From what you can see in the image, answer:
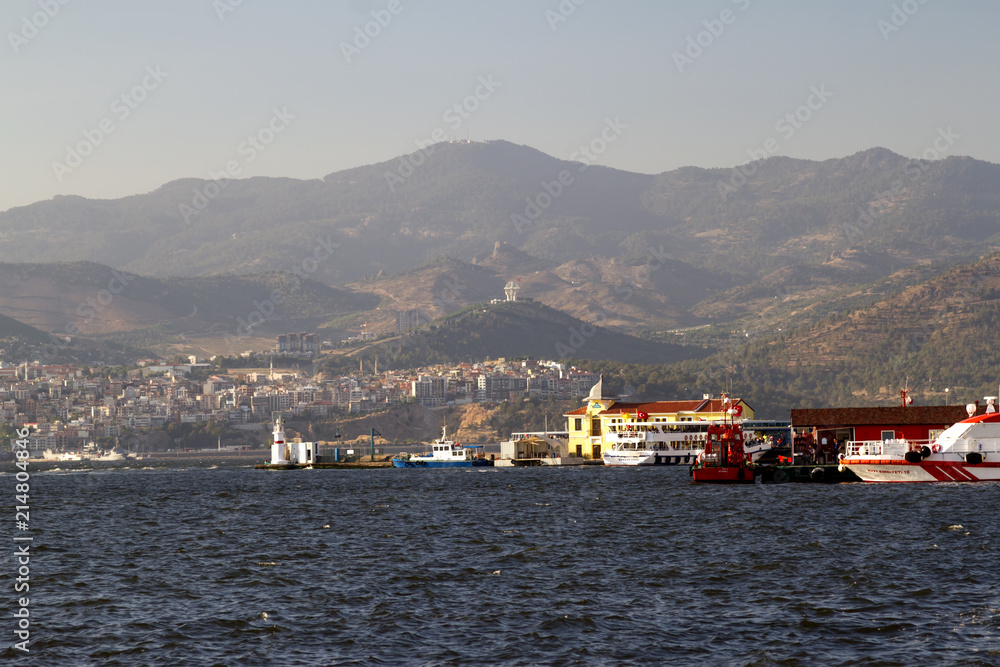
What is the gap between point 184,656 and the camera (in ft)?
85.6

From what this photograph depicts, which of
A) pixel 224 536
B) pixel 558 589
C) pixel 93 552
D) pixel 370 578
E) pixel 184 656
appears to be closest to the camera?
pixel 184 656

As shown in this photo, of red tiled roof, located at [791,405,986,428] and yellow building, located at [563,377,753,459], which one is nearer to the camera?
red tiled roof, located at [791,405,986,428]

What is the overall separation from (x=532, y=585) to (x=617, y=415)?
10773 centimetres

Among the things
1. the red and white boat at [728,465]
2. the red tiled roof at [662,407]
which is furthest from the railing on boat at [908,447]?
the red tiled roof at [662,407]

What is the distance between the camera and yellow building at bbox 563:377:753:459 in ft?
438

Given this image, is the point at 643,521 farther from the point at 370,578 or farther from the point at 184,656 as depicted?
the point at 184,656

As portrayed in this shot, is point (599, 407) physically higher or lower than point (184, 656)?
higher

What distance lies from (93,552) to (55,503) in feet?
125

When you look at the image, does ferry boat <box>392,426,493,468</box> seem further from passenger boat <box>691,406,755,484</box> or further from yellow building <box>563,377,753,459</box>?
passenger boat <box>691,406,755,484</box>

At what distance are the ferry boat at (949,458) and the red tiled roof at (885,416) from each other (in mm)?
16644

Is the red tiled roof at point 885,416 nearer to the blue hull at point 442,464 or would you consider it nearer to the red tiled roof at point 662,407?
the red tiled roof at point 662,407

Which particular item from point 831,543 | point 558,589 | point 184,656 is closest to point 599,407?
point 831,543

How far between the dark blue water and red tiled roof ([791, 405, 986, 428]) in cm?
3005

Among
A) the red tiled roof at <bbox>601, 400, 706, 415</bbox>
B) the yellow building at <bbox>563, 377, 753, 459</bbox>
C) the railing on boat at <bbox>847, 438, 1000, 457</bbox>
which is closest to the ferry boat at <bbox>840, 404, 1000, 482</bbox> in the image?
the railing on boat at <bbox>847, 438, 1000, 457</bbox>
